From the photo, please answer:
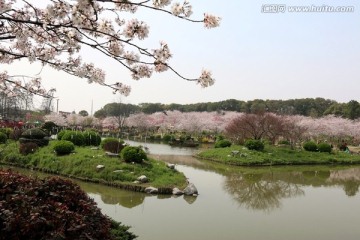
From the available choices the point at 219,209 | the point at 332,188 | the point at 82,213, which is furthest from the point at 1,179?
the point at 332,188

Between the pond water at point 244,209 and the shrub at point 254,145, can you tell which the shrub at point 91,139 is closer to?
the pond water at point 244,209

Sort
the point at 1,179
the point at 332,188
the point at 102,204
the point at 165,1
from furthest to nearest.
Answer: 1. the point at 332,188
2. the point at 102,204
3. the point at 1,179
4. the point at 165,1

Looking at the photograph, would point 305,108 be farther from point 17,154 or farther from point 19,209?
point 19,209

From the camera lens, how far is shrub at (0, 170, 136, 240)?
3848mm

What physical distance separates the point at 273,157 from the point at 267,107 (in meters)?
37.6

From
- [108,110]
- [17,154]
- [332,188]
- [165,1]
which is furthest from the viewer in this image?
[108,110]

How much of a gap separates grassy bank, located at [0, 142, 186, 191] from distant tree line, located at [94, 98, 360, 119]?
34.3 metres

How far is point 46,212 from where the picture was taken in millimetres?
4172

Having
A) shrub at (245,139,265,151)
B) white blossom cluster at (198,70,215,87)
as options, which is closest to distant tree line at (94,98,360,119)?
shrub at (245,139,265,151)

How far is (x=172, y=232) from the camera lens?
7.69m

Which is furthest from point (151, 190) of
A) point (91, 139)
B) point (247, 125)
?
point (247, 125)

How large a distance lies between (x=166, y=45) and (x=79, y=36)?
→ 92 cm

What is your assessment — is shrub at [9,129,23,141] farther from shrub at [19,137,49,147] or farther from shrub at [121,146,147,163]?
shrub at [121,146,147,163]

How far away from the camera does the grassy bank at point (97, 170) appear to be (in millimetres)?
12312
